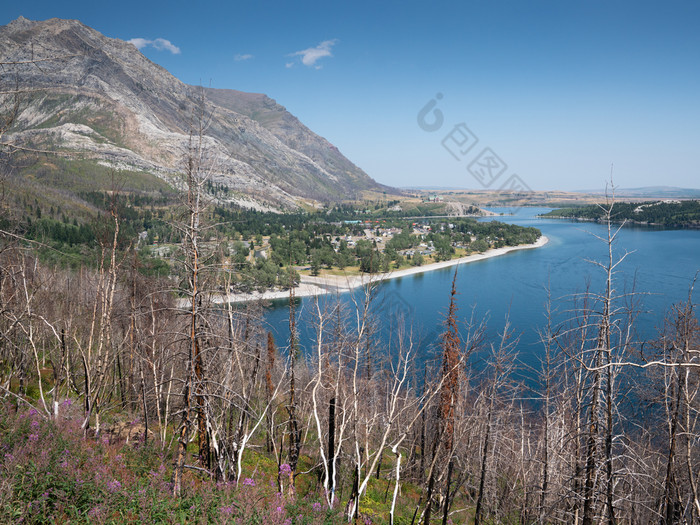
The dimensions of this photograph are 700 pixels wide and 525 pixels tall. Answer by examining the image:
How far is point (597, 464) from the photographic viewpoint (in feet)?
18.5

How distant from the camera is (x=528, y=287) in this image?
40438mm

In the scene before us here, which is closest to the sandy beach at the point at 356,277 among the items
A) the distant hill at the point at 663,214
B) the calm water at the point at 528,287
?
the calm water at the point at 528,287

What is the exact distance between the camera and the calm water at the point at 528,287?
1072 inches

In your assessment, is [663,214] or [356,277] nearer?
[356,277]

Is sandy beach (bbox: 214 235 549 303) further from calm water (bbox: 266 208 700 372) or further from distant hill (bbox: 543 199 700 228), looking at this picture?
distant hill (bbox: 543 199 700 228)

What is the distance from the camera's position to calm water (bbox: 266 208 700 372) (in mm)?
27219

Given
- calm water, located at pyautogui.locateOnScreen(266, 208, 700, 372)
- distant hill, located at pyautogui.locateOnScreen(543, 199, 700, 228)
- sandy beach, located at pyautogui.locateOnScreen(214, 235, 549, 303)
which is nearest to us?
calm water, located at pyautogui.locateOnScreen(266, 208, 700, 372)

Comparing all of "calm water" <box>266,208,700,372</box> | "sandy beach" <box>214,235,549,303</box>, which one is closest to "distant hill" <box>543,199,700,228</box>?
"calm water" <box>266,208,700,372</box>

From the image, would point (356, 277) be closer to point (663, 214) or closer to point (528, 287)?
point (528, 287)

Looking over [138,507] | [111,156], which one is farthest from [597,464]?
[111,156]

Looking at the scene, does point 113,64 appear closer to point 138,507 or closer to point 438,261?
point 438,261

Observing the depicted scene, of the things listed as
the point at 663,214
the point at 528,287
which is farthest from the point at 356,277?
the point at 663,214

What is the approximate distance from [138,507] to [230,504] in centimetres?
94

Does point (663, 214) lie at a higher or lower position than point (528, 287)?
higher
